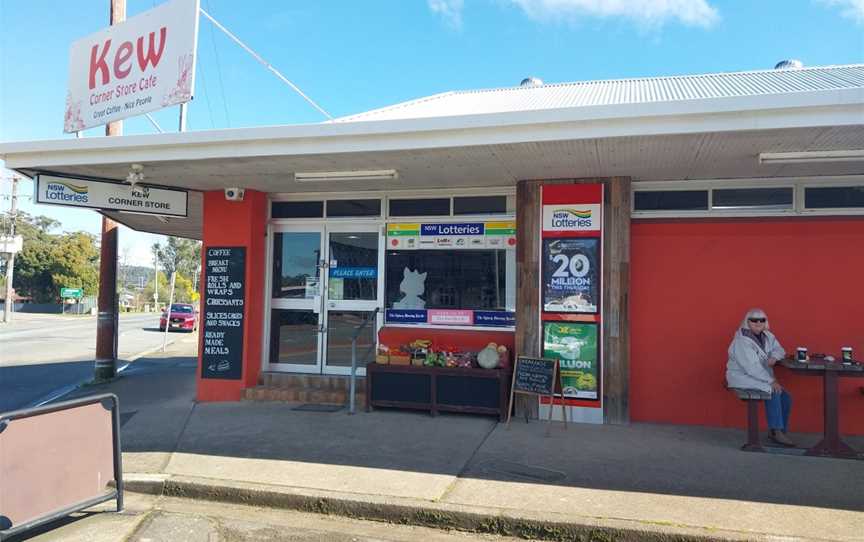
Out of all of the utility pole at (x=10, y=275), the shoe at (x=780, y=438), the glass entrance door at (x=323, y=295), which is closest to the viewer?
the shoe at (x=780, y=438)

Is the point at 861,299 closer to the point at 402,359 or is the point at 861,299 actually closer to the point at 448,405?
the point at 448,405

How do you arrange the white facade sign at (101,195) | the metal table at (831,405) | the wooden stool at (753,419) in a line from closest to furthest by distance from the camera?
the metal table at (831,405)
the wooden stool at (753,419)
the white facade sign at (101,195)

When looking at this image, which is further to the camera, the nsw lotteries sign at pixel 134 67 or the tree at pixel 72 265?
the tree at pixel 72 265

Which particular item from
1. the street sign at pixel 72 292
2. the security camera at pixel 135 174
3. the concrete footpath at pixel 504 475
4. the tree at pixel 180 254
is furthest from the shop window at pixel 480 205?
the tree at pixel 180 254

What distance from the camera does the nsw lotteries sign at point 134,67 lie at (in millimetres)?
9070

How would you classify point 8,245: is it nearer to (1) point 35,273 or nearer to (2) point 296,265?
(1) point 35,273

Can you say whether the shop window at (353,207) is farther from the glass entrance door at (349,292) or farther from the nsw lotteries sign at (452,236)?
the nsw lotteries sign at (452,236)

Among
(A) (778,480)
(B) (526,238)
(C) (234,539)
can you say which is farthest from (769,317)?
(C) (234,539)

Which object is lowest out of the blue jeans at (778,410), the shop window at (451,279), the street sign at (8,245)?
the blue jeans at (778,410)

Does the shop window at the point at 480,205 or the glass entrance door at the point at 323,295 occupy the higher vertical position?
the shop window at the point at 480,205

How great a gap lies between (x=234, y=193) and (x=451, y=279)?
10.9ft

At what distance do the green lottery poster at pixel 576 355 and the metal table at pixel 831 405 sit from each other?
2.04 m

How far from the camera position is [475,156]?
6.38 metres

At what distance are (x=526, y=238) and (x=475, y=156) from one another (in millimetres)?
1538
